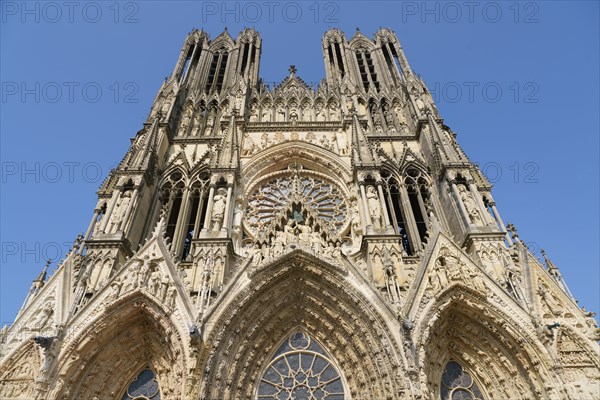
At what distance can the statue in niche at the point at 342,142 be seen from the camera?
54.1ft

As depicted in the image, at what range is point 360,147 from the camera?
15164mm

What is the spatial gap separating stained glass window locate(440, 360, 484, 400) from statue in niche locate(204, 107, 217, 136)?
12768 millimetres

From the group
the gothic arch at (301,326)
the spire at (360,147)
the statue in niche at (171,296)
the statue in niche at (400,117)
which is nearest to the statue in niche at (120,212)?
the statue in niche at (171,296)

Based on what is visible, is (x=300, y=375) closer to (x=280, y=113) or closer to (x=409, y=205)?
(x=409, y=205)

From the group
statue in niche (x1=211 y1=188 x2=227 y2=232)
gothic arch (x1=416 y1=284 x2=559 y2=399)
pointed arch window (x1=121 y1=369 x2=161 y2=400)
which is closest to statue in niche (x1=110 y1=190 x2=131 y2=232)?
statue in niche (x1=211 y1=188 x2=227 y2=232)

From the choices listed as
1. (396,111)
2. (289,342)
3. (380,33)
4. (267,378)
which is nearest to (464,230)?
(289,342)

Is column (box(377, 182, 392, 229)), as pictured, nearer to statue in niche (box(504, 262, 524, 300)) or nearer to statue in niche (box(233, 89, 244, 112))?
statue in niche (box(504, 262, 524, 300))

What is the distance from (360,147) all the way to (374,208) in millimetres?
3065

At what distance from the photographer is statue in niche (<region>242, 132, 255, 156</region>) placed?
1627 centimetres

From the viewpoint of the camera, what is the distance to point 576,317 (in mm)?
10258

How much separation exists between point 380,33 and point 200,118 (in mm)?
12743

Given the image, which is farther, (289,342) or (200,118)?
(200,118)

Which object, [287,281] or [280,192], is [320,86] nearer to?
[280,192]

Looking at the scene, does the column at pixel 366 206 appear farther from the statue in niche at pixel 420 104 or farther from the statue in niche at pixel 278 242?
the statue in niche at pixel 420 104
